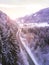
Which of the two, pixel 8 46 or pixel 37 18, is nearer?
pixel 8 46

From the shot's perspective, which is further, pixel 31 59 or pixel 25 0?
pixel 25 0

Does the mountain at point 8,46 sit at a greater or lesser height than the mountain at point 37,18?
lesser

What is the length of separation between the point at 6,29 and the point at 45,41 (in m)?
0.37

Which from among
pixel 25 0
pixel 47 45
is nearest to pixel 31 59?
pixel 47 45

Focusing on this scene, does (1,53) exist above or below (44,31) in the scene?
below

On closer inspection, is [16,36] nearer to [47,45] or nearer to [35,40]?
[35,40]

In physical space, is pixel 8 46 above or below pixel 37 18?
below

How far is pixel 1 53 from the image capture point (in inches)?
44.6

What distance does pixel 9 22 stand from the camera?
3.92 feet

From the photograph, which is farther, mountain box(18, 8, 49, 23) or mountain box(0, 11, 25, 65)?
mountain box(18, 8, 49, 23)

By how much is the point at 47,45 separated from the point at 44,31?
0.44 ft

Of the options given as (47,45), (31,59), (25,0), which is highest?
(25,0)

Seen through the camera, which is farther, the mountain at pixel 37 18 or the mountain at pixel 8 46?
the mountain at pixel 37 18

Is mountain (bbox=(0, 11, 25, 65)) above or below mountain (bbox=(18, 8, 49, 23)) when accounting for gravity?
below
